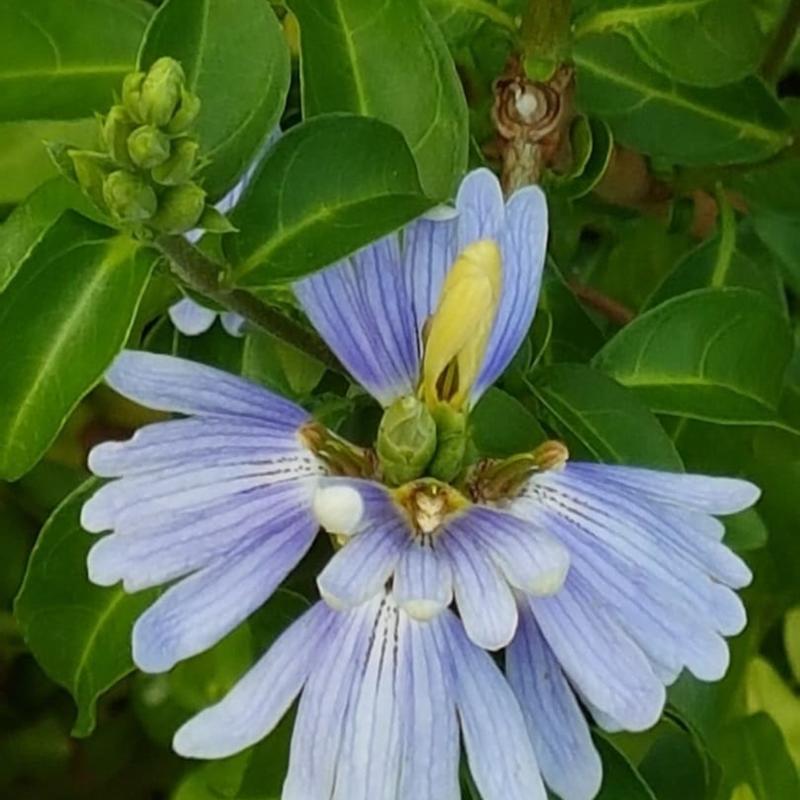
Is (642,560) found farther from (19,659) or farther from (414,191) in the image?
(19,659)

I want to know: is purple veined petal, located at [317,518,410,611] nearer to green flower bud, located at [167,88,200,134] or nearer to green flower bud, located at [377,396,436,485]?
green flower bud, located at [377,396,436,485]

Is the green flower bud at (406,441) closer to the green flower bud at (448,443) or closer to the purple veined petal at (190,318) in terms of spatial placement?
the green flower bud at (448,443)

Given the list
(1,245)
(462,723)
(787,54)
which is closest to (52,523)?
(1,245)

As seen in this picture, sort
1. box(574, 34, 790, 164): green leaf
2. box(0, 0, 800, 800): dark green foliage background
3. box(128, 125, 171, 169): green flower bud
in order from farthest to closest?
box(574, 34, 790, 164): green leaf < box(0, 0, 800, 800): dark green foliage background < box(128, 125, 171, 169): green flower bud

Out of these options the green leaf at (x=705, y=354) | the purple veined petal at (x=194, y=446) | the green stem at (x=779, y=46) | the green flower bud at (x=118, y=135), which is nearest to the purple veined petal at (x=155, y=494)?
the purple veined petal at (x=194, y=446)

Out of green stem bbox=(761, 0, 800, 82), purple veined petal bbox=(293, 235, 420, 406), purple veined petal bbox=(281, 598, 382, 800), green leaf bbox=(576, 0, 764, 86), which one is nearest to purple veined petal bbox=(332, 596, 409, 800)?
purple veined petal bbox=(281, 598, 382, 800)

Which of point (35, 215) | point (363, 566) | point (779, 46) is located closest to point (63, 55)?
point (35, 215)

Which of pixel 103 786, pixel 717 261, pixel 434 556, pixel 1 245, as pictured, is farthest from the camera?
pixel 103 786
